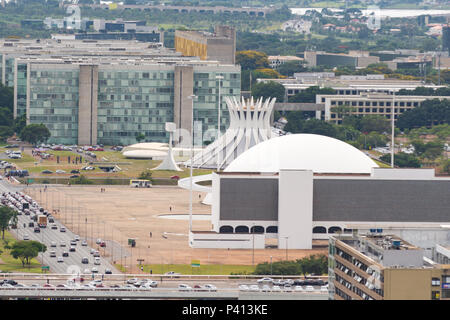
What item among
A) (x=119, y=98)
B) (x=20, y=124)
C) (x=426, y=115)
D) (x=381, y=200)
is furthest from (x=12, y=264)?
(x=426, y=115)

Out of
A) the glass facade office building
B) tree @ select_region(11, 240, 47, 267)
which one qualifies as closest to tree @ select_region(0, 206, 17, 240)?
tree @ select_region(11, 240, 47, 267)

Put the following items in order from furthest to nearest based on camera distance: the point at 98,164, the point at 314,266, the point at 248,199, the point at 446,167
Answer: the point at 446,167 → the point at 98,164 → the point at 248,199 → the point at 314,266

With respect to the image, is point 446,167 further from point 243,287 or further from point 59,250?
point 243,287

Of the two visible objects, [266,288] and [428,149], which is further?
[428,149]

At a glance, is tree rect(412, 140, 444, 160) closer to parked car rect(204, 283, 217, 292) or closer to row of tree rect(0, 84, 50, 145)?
row of tree rect(0, 84, 50, 145)

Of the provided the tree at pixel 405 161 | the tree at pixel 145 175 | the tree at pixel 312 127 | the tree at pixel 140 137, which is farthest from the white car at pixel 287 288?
the tree at pixel 312 127

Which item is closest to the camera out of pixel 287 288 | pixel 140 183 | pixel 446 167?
pixel 287 288
